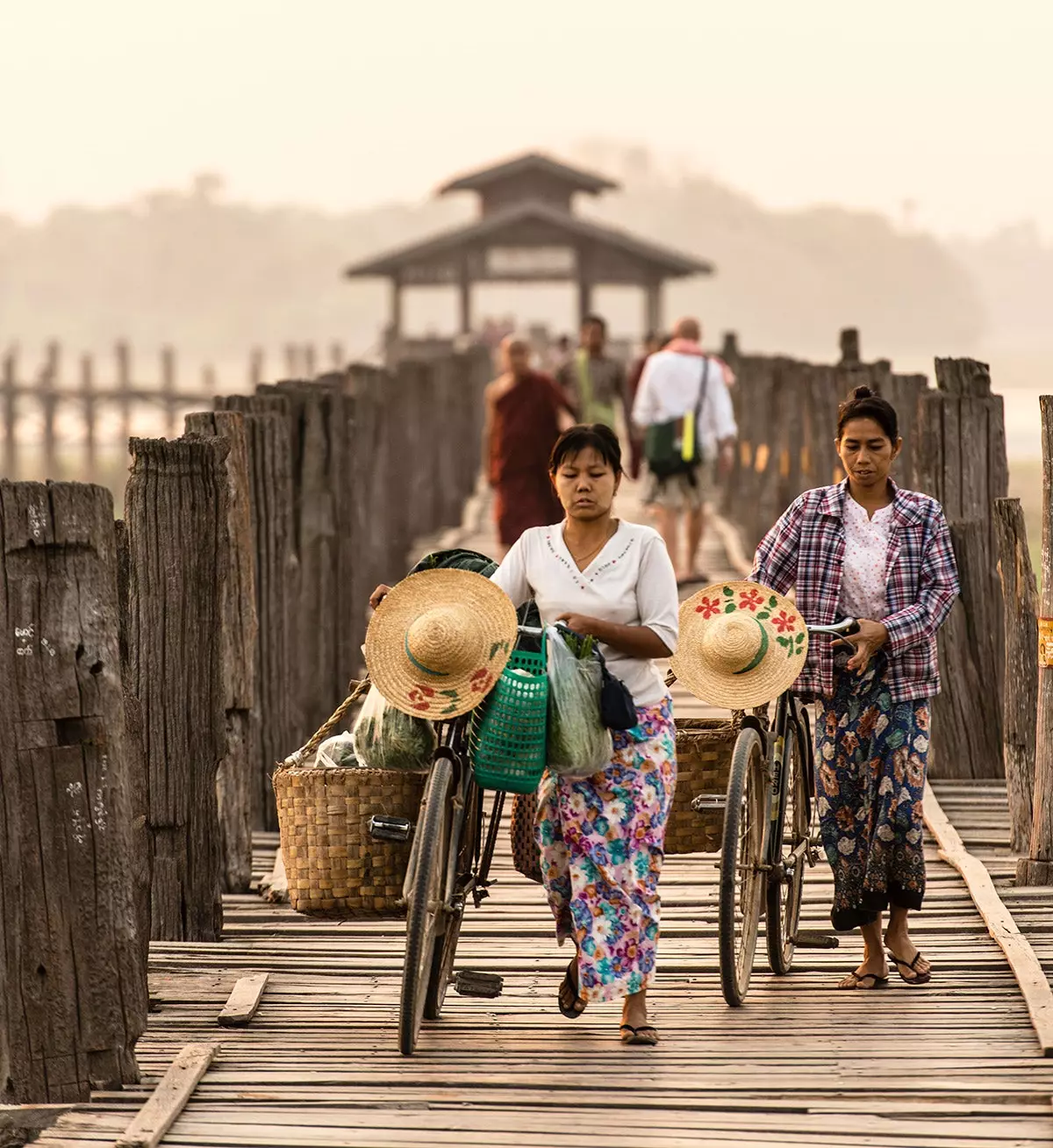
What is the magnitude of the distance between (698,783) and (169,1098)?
183cm

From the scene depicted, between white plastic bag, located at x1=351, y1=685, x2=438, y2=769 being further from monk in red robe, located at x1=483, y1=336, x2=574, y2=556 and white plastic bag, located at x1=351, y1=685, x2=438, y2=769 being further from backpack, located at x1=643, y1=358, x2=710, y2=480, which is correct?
backpack, located at x1=643, y1=358, x2=710, y2=480

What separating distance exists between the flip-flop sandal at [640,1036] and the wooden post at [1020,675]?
8.51 feet

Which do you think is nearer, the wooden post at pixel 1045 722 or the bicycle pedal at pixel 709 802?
the bicycle pedal at pixel 709 802

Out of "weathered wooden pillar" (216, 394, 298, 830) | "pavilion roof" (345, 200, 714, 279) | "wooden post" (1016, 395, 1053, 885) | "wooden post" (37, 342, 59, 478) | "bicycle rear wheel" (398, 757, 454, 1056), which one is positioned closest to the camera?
"bicycle rear wheel" (398, 757, 454, 1056)

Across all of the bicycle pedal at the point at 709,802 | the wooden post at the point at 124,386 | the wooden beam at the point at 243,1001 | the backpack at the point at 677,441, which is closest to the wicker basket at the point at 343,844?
the wooden beam at the point at 243,1001

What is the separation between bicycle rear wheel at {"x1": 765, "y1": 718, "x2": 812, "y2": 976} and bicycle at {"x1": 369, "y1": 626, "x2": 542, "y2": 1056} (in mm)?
846

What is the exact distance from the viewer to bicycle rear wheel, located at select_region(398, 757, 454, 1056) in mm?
5320

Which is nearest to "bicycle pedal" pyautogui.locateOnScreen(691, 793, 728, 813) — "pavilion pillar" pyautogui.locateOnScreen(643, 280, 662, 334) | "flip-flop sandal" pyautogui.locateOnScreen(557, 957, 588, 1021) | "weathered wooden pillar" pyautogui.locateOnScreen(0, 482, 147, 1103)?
"flip-flop sandal" pyautogui.locateOnScreen(557, 957, 588, 1021)

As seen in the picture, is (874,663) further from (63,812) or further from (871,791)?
(63,812)

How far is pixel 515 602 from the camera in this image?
18.9ft

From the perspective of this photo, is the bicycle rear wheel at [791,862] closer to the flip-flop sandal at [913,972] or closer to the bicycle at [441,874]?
the flip-flop sandal at [913,972]

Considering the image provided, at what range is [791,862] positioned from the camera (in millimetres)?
6402

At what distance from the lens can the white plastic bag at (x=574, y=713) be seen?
5.42m

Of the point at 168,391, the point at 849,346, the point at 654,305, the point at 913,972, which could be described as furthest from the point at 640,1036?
the point at 168,391
